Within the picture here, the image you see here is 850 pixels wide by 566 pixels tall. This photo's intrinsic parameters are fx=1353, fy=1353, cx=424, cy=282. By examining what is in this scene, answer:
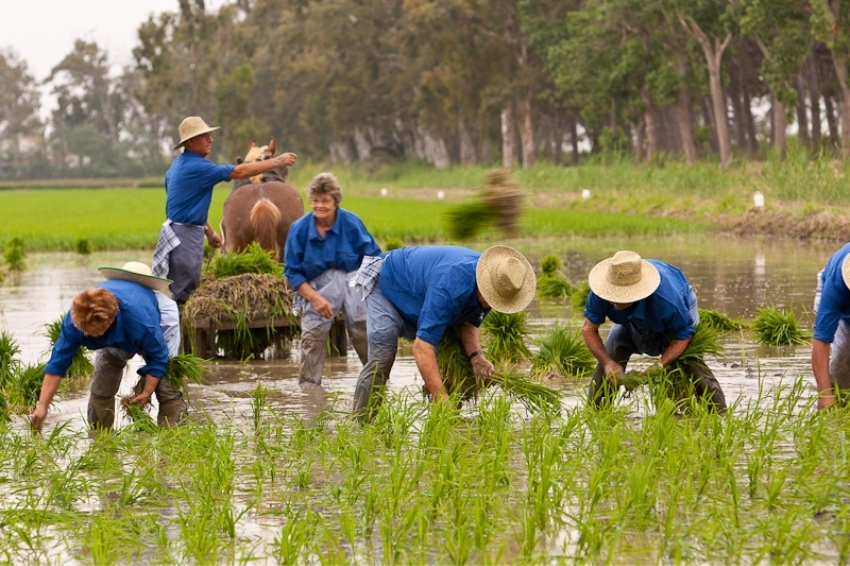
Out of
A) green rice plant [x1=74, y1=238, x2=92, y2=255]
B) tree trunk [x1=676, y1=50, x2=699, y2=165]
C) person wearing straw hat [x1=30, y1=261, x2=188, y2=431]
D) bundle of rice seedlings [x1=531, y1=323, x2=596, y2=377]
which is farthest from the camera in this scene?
tree trunk [x1=676, y1=50, x2=699, y2=165]

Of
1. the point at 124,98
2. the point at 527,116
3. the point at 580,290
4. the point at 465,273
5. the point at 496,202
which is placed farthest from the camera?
the point at 124,98

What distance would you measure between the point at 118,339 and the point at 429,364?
1680 mm

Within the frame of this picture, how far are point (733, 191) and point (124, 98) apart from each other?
8833 cm

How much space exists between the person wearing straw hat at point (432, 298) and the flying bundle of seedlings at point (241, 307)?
10.5 feet

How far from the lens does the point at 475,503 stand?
5316 millimetres

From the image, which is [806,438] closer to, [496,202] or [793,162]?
[496,202]

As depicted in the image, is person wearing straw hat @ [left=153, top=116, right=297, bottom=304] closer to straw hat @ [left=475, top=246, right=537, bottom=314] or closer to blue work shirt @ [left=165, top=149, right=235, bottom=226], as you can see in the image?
blue work shirt @ [left=165, top=149, right=235, bottom=226]

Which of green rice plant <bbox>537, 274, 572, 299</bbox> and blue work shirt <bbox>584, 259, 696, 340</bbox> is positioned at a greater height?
blue work shirt <bbox>584, 259, 696, 340</bbox>

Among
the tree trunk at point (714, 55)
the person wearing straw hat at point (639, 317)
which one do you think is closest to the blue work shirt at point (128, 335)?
the person wearing straw hat at point (639, 317)

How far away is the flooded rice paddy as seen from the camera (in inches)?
197

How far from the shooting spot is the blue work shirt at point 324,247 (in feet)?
29.0

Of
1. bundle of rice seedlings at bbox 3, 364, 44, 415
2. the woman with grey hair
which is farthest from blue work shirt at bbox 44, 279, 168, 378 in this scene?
the woman with grey hair

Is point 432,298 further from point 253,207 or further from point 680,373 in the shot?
point 253,207

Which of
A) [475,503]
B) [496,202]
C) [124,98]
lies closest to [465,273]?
[496,202]
